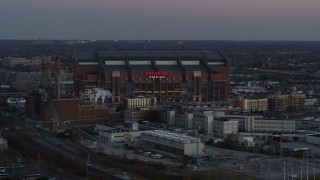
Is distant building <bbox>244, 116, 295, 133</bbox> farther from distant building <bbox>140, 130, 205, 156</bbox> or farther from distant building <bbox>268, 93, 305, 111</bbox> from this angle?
distant building <bbox>268, 93, 305, 111</bbox>

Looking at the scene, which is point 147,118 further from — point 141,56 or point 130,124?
point 141,56

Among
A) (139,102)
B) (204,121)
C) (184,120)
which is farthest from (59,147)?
(139,102)

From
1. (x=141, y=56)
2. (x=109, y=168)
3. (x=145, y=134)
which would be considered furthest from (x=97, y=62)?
(x=109, y=168)

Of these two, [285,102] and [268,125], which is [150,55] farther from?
[268,125]

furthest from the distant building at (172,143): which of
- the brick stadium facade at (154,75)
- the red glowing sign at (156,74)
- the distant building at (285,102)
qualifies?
the distant building at (285,102)

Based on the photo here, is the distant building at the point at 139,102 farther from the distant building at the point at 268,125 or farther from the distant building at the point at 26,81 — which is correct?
the distant building at the point at 26,81

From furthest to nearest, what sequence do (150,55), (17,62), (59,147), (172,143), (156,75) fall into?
(17,62) < (150,55) < (156,75) < (59,147) < (172,143)

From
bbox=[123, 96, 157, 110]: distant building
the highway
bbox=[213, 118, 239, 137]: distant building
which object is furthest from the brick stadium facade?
Answer: bbox=[213, 118, 239, 137]: distant building
